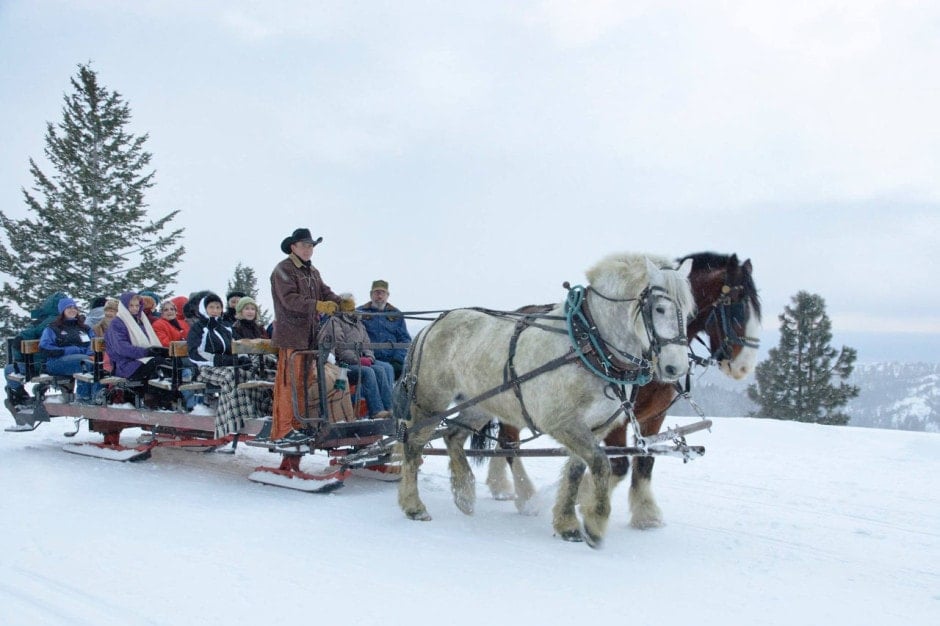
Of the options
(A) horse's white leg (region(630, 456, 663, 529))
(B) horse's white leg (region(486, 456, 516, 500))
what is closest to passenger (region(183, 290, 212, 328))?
(B) horse's white leg (region(486, 456, 516, 500))

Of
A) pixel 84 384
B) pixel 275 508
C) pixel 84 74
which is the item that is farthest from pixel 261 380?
pixel 84 74

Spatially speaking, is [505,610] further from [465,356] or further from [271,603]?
[465,356]

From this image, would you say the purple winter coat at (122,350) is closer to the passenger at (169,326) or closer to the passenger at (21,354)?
the passenger at (169,326)

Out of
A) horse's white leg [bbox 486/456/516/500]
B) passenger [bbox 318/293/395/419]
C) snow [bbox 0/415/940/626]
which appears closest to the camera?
snow [bbox 0/415/940/626]

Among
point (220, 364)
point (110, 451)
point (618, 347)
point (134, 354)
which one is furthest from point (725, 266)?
point (110, 451)

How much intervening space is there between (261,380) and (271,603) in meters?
3.49

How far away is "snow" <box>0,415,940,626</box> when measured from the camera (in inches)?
138

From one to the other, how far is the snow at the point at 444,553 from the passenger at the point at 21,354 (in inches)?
74.9

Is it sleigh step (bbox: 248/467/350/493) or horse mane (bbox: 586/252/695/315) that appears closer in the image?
horse mane (bbox: 586/252/695/315)

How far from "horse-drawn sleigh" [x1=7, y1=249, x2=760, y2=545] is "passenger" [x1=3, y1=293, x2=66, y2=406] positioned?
101 inches

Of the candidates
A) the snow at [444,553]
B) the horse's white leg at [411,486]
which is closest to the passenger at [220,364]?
the snow at [444,553]

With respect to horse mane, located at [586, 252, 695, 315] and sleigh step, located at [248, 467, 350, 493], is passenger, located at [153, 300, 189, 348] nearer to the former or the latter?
sleigh step, located at [248, 467, 350, 493]

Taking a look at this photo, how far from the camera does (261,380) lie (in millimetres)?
6773

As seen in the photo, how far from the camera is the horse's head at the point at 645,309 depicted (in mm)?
4352
